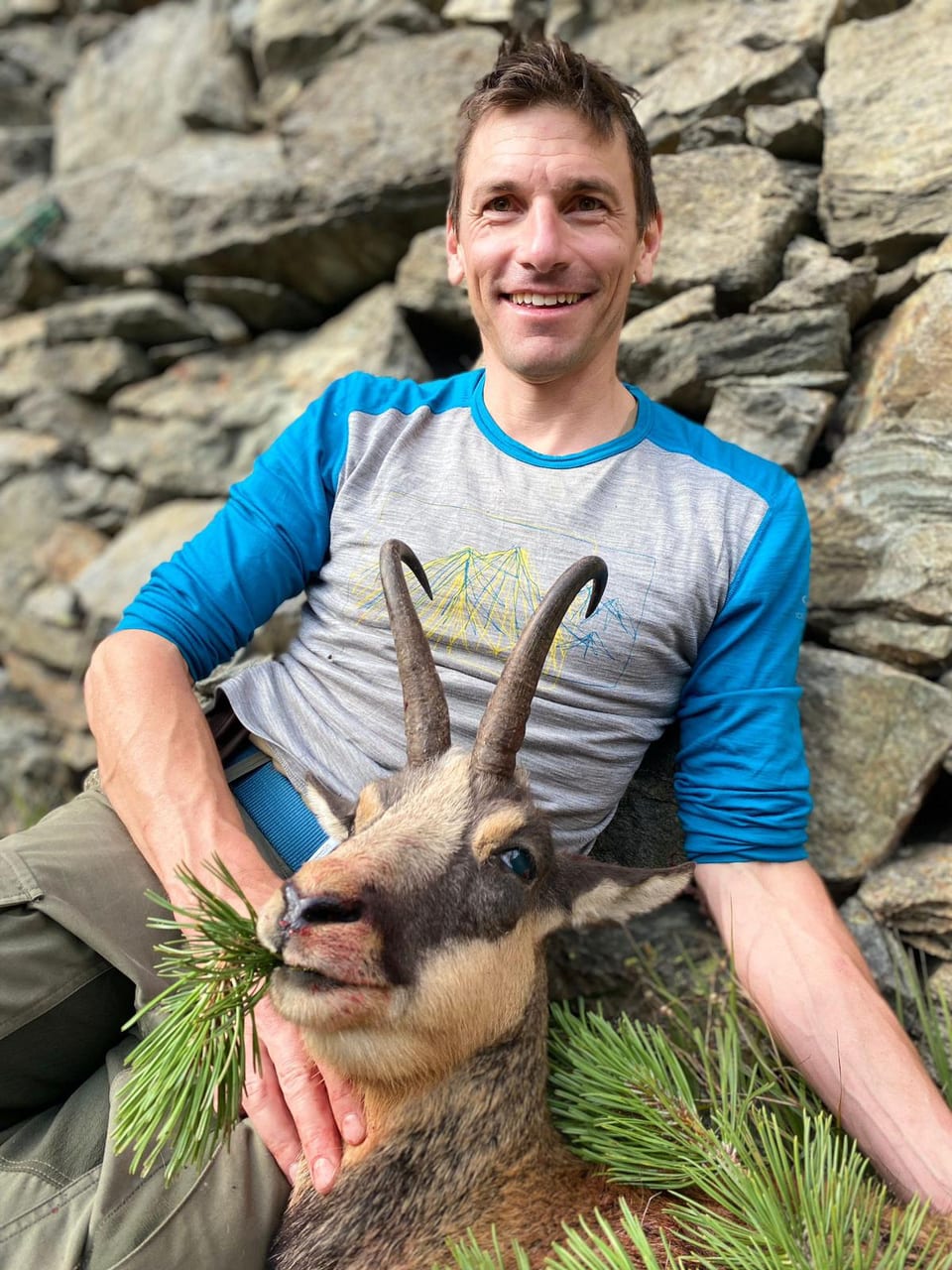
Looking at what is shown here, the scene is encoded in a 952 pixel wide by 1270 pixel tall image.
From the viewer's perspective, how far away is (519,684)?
2627 mm

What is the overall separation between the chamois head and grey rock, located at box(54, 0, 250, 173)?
5.52 meters

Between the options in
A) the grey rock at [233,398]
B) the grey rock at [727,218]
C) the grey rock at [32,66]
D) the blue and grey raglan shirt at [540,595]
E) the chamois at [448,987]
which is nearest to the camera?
the chamois at [448,987]

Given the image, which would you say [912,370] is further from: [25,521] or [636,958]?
[25,521]

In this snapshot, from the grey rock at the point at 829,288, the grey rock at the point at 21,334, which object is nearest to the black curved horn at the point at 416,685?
the grey rock at the point at 829,288

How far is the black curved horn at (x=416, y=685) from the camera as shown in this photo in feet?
9.01

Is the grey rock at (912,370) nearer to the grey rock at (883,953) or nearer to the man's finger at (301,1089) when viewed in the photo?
the grey rock at (883,953)

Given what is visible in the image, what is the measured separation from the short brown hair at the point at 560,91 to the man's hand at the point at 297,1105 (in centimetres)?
284

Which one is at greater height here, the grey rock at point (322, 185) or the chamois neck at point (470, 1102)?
the grey rock at point (322, 185)

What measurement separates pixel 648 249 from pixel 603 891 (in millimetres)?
2326

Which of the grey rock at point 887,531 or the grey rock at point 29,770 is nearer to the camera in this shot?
the grey rock at point 887,531

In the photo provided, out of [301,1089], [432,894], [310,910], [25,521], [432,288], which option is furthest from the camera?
[25,521]

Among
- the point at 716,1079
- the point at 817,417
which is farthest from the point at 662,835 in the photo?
the point at 817,417

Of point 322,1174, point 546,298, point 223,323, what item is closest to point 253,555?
point 546,298

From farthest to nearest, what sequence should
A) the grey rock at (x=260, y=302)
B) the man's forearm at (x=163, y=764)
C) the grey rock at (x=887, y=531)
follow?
1. the grey rock at (x=260, y=302)
2. the grey rock at (x=887, y=531)
3. the man's forearm at (x=163, y=764)
